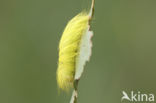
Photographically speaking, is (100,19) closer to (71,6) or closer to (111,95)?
(71,6)

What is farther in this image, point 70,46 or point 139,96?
point 139,96

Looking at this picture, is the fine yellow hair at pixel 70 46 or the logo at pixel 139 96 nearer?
the fine yellow hair at pixel 70 46

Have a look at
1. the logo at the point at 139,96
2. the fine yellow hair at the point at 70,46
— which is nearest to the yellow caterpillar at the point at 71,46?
the fine yellow hair at the point at 70,46

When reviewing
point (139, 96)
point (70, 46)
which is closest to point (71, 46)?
point (70, 46)

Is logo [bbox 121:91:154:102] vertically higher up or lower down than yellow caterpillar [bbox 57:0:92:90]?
lower down

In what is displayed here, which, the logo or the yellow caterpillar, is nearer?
the yellow caterpillar

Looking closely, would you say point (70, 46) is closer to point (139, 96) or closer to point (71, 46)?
point (71, 46)

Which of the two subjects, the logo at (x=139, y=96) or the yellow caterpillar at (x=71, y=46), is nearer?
the yellow caterpillar at (x=71, y=46)

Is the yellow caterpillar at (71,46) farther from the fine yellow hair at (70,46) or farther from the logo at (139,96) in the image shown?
the logo at (139,96)

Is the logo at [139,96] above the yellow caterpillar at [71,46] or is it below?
below

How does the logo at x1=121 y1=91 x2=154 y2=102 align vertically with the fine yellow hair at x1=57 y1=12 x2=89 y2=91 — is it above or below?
below

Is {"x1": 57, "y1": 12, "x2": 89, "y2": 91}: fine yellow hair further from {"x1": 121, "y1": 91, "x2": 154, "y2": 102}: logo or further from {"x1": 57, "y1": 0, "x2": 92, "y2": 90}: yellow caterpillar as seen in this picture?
{"x1": 121, "y1": 91, "x2": 154, "y2": 102}: logo

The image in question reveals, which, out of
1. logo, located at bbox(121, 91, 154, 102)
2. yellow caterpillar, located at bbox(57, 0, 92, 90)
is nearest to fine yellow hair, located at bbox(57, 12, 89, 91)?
yellow caterpillar, located at bbox(57, 0, 92, 90)
